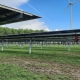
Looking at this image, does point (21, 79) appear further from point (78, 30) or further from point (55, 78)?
point (78, 30)

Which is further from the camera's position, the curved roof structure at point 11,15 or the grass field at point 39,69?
the curved roof structure at point 11,15

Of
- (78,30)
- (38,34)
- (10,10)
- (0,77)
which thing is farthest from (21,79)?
(38,34)

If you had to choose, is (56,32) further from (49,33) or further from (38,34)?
(38,34)

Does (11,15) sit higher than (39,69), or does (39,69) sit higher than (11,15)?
(11,15)

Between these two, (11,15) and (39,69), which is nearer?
(39,69)

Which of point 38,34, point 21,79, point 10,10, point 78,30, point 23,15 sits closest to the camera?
point 21,79

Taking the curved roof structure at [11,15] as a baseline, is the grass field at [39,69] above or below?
below

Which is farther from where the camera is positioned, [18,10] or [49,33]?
[49,33]

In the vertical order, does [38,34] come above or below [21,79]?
above

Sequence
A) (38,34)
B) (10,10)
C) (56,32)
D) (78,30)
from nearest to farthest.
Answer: (10,10) < (78,30) < (56,32) < (38,34)

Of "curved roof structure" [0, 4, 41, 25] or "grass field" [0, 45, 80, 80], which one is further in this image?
"curved roof structure" [0, 4, 41, 25]

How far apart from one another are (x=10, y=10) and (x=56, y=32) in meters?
6.72

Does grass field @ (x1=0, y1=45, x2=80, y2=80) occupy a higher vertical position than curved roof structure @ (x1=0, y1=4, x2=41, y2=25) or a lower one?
lower

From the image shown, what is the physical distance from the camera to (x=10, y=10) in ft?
25.3
